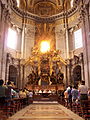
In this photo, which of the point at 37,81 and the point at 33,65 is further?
the point at 33,65

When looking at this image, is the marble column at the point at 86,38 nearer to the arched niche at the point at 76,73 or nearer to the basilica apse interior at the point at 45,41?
the basilica apse interior at the point at 45,41

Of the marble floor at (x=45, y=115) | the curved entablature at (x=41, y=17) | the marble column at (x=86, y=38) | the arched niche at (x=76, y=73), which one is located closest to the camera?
the marble floor at (x=45, y=115)

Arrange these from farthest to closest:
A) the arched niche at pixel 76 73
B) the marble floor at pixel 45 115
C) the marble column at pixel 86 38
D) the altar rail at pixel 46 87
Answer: the arched niche at pixel 76 73, the altar rail at pixel 46 87, the marble column at pixel 86 38, the marble floor at pixel 45 115

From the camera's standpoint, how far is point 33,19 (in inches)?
844

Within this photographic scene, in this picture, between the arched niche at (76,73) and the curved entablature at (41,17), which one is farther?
the curved entablature at (41,17)

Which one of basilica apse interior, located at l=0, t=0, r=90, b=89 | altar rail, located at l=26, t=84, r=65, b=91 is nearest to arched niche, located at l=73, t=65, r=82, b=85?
basilica apse interior, located at l=0, t=0, r=90, b=89

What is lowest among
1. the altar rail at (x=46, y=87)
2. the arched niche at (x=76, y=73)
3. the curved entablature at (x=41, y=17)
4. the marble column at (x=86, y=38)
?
the altar rail at (x=46, y=87)

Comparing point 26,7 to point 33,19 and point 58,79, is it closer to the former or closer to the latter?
point 33,19

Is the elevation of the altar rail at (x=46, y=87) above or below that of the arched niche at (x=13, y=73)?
A: below

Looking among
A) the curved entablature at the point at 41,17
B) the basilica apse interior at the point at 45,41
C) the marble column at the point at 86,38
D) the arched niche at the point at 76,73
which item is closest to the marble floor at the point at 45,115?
the marble column at the point at 86,38

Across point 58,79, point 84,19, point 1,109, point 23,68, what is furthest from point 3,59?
point 1,109

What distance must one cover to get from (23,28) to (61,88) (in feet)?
30.2

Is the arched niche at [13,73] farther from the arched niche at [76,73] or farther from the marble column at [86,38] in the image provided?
the marble column at [86,38]

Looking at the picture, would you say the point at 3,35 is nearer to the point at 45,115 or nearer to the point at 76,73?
the point at 76,73
